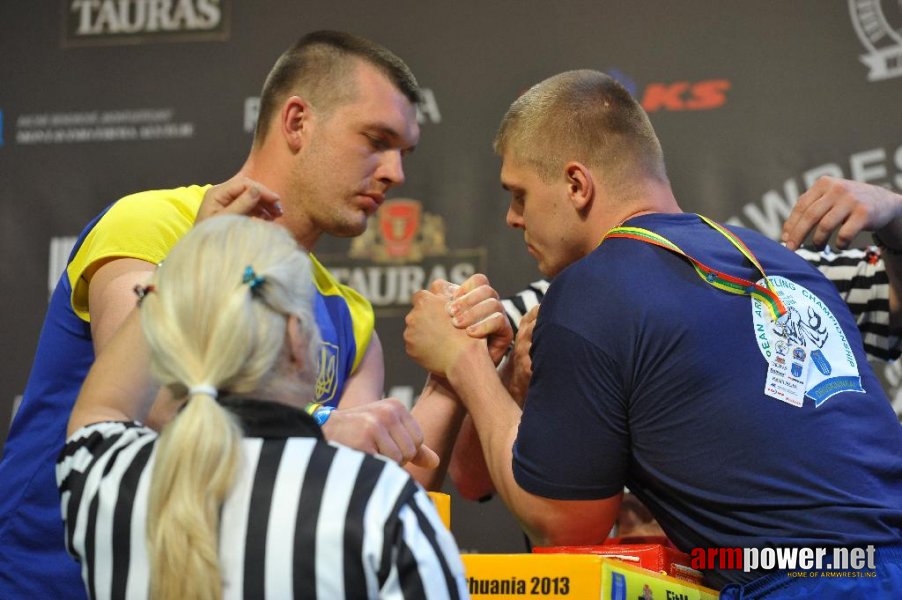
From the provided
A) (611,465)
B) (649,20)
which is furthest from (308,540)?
(649,20)

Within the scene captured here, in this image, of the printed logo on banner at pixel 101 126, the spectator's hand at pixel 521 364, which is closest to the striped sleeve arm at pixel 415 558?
the spectator's hand at pixel 521 364

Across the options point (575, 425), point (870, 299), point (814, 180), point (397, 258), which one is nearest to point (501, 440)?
point (575, 425)

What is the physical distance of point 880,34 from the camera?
3.19 meters

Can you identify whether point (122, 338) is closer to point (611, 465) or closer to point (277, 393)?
point (277, 393)

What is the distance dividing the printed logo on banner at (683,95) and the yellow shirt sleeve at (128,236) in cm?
172

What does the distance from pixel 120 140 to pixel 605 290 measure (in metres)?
2.22

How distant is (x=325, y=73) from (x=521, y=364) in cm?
71

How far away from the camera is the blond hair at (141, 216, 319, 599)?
118cm

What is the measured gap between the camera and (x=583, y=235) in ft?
6.93

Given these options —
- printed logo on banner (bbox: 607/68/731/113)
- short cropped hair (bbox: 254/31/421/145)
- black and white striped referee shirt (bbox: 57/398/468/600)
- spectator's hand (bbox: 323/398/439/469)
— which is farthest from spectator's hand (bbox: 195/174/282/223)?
printed logo on banner (bbox: 607/68/731/113)

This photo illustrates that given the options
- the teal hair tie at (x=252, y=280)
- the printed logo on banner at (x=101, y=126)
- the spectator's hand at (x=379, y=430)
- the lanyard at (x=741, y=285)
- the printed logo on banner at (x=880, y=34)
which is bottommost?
the spectator's hand at (x=379, y=430)

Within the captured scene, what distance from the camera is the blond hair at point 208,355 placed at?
1.18 m

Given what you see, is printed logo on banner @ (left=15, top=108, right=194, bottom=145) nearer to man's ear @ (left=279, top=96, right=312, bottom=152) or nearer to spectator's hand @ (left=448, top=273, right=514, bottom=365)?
man's ear @ (left=279, top=96, right=312, bottom=152)

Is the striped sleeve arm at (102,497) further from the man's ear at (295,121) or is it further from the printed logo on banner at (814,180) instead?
the printed logo on banner at (814,180)
